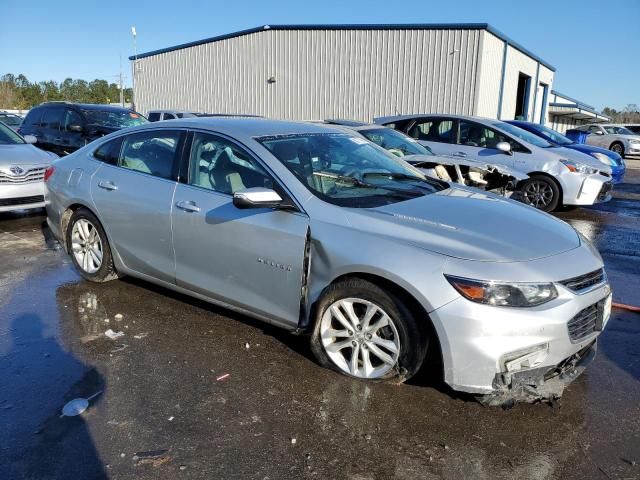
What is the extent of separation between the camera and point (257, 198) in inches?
135

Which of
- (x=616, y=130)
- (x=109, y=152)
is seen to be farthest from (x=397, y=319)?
(x=616, y=130)

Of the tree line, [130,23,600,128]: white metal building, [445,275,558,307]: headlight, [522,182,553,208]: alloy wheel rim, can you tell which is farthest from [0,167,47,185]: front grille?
the tree line

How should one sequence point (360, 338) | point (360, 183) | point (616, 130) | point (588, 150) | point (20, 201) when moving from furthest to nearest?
point (616, 130), point (588, 150), point (20, 201), point (360, 183), point (360, 338)

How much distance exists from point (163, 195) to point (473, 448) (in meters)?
2.86

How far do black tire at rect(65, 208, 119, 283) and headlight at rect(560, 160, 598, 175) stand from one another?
758cm

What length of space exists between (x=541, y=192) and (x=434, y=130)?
236cm

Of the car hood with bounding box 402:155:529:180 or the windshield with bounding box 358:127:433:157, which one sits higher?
the windshield with bounding box 358:127:433:157

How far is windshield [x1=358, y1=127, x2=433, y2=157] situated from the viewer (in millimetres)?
8570

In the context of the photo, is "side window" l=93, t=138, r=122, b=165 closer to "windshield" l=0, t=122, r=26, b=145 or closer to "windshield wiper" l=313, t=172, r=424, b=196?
"windshield wiper" l=313, t=172, r=424, b=196

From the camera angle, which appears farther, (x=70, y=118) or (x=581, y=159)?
(x=70, y=118)

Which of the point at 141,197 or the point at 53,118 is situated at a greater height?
the point at 53,118

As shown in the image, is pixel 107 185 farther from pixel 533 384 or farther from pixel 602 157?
pixel 602 157

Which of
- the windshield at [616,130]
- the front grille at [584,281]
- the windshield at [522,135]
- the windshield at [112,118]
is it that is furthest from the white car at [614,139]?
the front grille at [584,281]

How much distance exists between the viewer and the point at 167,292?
5043 millimetres
